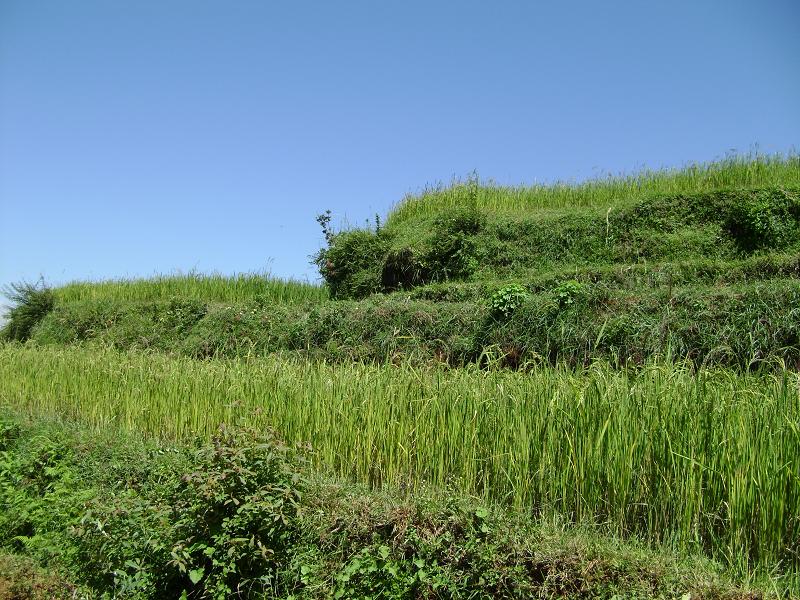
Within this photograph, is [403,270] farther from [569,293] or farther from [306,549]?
[306,549]

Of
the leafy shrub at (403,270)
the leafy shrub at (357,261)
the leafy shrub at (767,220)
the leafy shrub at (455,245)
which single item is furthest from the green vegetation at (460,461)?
the leafy shrub at (357,261)

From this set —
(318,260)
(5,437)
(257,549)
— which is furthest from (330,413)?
(318,260)

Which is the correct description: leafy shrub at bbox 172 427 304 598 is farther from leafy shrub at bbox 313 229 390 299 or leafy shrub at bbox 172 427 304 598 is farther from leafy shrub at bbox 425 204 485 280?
leafy shrub at bbox 313 229 390 299

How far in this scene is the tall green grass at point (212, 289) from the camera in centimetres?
1669

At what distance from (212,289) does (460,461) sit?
45.7ft

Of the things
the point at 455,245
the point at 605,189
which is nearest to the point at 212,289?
the point at 455,245

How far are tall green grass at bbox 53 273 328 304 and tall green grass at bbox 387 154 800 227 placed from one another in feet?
9.71

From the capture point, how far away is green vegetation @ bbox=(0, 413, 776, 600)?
3.44m

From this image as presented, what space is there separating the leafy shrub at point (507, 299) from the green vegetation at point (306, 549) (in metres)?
5.13

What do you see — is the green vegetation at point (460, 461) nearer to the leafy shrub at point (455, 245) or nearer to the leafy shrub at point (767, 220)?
the leafy shrub at point (767, 220)

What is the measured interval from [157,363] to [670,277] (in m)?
7.29

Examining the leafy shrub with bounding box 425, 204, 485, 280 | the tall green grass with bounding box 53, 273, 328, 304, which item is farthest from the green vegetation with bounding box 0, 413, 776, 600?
the tall green grass with bounding box 53, 273, 328, 304

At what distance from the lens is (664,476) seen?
3.86 metres

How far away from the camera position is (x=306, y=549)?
4148 mm
